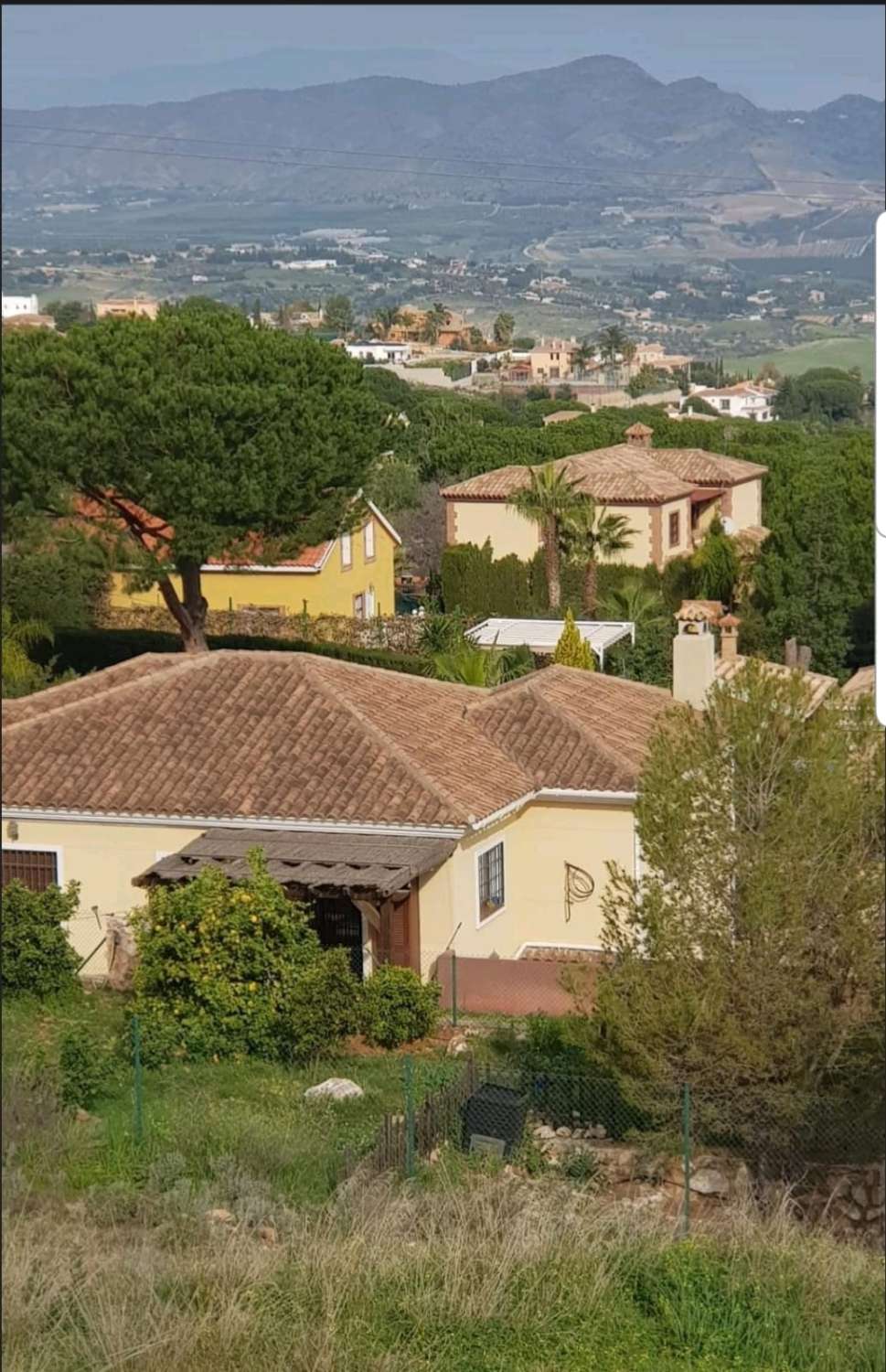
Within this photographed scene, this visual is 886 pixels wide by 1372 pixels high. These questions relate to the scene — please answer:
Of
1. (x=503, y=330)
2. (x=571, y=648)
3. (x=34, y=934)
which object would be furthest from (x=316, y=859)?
(x=503, y=330)

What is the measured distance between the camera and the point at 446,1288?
488 cm

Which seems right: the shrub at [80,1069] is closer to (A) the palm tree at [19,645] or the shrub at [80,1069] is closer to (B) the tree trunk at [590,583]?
(A) the palm tree at [19,645]

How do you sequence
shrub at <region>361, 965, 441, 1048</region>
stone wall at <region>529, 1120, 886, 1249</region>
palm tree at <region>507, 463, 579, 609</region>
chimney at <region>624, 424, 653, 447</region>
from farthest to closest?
chimney at <region>624, 424, 653, 447</region> → palm tree at <region>507, 463, 579, 609</region> → shrub at <region>361, 965, 441, 1048</region> → stone wall at <region>529, 1120, 886, 1249</region>

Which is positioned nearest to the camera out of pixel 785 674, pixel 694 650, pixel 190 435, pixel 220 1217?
pixel 190 435

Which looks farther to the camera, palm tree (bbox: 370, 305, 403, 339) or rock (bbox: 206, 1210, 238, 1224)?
palm tree (bbox: 370, 305, 403, 339)

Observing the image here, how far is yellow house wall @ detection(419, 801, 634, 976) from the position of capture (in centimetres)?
677

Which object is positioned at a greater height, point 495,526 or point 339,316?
point 339,316


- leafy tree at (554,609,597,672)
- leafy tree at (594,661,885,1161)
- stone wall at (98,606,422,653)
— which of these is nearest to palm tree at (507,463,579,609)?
leafy tree at (554,609,597,672)

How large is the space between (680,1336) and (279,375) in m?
2.98

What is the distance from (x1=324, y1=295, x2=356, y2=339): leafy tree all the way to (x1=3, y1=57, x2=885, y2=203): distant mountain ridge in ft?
1.75

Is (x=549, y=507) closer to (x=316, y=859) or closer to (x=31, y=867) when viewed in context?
(x=316, y=859)

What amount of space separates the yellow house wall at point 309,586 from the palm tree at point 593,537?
792 millimetres

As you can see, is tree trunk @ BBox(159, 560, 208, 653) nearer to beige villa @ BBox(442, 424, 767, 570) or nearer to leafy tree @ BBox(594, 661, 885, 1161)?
beige villa @ BBox(442, 424, 767, 570)

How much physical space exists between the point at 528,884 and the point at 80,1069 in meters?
1.73
